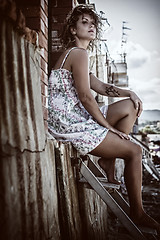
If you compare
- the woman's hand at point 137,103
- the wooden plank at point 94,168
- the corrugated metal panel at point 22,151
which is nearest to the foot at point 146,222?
the wooden plank at point 94,168

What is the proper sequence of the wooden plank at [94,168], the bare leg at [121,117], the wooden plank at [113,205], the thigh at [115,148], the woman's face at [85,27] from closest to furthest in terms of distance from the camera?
the wooden plank at [113,205] → the thigh at [115,148] → the bare leg at [121,117] → the woman's face at [85,27] → the wooden plank at [94,168]

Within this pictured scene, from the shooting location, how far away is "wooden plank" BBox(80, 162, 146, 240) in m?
1.62

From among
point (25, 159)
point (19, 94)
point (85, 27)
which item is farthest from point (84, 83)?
point (25, 159)

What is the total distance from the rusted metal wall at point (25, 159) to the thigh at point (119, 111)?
0.69 meters

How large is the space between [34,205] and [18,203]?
149 mm

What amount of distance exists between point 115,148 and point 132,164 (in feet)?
0.71

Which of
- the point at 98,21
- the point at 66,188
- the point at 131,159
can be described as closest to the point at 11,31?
the point at 66,188

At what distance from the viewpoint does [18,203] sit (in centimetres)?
95

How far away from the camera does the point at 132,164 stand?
5.90 feet

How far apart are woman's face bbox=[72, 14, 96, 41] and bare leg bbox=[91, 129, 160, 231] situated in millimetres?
1045

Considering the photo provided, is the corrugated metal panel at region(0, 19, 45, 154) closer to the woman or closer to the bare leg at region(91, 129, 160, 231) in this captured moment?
the woman

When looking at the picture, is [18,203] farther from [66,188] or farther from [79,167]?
[79,167]

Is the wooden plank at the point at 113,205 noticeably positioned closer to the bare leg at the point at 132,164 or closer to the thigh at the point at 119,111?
the bare leg at the point at 132,164

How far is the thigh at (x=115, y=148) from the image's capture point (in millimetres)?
1728
